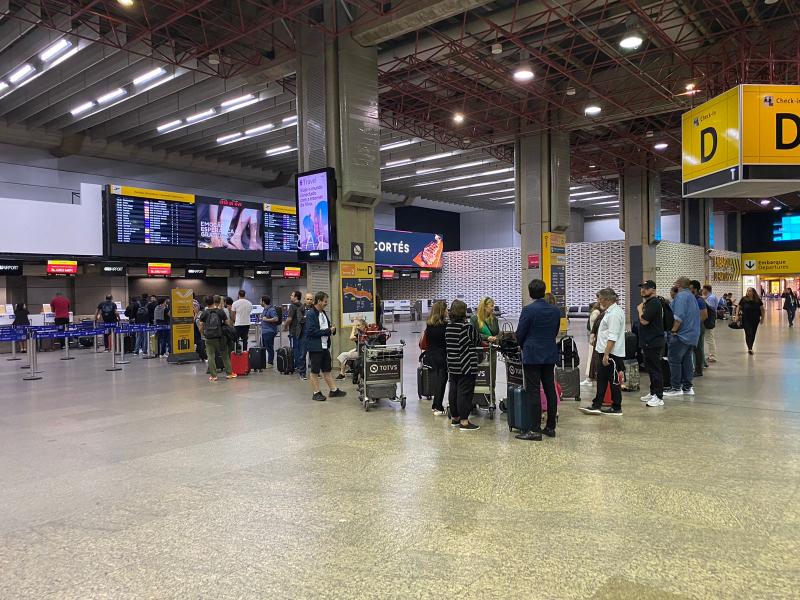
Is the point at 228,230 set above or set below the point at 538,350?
above

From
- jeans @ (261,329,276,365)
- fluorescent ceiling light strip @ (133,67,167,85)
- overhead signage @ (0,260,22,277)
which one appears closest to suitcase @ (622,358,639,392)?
jeans @ (261,329,276,365)

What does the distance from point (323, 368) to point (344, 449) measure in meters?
2.61

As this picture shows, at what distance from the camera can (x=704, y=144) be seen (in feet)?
27.9

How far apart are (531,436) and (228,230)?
1675cm

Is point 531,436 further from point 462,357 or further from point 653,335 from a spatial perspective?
point 653,335

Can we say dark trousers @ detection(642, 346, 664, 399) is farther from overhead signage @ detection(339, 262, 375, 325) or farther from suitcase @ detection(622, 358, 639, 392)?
overhead signage @ detection(339, 262, 375, 325)

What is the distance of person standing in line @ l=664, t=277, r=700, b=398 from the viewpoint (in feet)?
24.3

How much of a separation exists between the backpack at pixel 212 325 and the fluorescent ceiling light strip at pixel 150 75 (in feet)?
24.8

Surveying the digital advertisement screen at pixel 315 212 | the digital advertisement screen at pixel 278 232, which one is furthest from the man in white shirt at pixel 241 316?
the digital advertisement screen at pixel 278 232

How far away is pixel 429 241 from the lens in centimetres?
2953

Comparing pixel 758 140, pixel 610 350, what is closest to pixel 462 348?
pixel 610 350

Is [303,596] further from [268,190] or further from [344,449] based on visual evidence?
[268,190]

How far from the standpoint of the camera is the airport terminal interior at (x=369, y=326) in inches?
128

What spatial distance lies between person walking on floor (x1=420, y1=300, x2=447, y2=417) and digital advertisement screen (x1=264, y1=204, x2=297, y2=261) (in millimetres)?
15327
